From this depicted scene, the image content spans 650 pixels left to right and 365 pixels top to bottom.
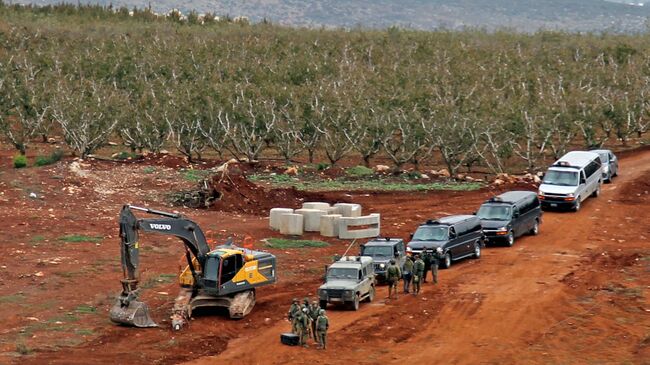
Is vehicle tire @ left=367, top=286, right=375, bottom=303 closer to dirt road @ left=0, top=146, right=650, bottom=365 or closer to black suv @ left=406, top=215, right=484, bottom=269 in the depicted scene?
dirt road @ left=0, top=146, right=650, bottom=365

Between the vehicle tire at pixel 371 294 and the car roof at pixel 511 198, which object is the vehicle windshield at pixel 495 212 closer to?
the car roof at pixel 511 198

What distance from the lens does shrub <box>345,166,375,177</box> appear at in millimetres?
58647

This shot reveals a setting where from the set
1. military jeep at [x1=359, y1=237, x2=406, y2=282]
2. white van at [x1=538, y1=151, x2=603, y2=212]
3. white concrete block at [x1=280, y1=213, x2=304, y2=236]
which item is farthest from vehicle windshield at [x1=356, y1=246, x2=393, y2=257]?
white van at [x1=538, y1=151, x2=603, y2=212]

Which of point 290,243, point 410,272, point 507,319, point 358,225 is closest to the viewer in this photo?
point 507,319

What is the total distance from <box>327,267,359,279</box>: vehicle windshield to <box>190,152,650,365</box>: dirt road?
102cm

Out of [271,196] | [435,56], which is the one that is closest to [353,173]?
[271,196]

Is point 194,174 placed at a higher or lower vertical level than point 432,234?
lower

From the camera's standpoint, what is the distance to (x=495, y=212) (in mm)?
42719

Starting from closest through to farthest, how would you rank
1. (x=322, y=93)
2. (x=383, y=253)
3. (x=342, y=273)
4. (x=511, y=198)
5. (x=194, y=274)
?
(x=194, y=274) → (x=342, y=273) → (x=383, y=253) → (x=511, y=198) → (x=322, y=93)

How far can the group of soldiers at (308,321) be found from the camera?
28.7 metres

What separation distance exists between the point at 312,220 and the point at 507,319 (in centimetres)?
1388

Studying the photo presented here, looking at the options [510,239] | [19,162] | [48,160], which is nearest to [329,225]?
[510,239]

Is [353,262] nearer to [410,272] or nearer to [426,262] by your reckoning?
[410,272]

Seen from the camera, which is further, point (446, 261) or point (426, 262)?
point (446, 261)
